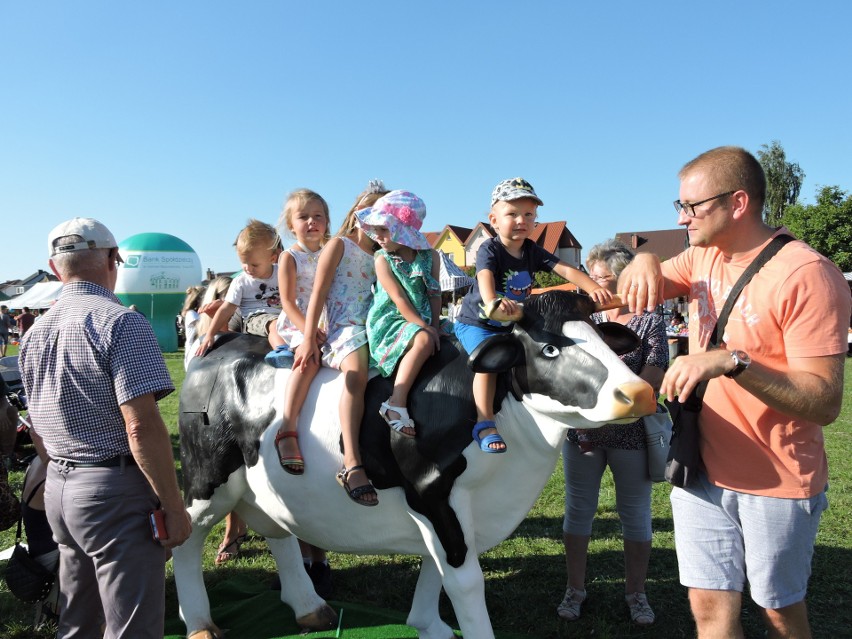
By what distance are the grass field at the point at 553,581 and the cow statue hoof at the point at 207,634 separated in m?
0.62

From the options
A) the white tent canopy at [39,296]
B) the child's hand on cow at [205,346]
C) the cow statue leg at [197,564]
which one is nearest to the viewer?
the cow statue leg at [197,564]

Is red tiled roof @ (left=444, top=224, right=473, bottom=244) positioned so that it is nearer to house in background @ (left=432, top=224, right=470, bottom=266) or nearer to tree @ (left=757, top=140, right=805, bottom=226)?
house in background @ (left=432, top=224, right=470, bottom=266)

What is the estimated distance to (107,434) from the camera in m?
2.30

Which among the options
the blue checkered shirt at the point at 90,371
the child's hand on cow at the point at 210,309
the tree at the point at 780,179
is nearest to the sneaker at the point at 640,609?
the blue checkered shirt at the point at 90,371

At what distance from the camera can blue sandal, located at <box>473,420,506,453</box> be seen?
2504 millimetres

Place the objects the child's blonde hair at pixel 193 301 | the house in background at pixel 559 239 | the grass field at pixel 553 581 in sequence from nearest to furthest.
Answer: the grass field at pixel 553 581 < the child's blonde hair at pixel 193 301 < the house in background at pixel 559 239

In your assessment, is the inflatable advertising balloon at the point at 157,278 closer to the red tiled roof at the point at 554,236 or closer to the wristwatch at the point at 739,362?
the wristwatch at the point at 739,362

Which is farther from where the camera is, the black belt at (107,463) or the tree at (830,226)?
the tree at (830,226)

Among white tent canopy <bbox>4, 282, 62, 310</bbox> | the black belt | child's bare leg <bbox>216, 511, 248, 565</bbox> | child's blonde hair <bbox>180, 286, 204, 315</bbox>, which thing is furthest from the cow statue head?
white tent canopy <bbox>4, 282, 62, 310</bbox>

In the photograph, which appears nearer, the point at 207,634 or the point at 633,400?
the point at 633,400

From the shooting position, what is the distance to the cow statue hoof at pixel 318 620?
3.55 metres

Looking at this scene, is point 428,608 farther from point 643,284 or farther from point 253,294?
point 253,294

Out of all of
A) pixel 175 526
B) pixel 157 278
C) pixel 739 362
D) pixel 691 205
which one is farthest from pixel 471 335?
pixel 157 278

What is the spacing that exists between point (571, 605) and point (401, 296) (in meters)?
2.31
